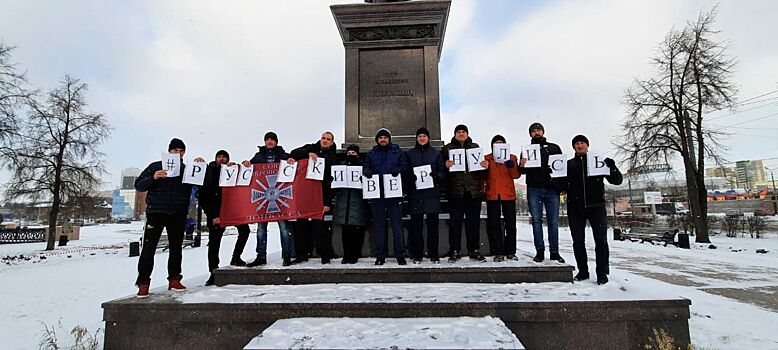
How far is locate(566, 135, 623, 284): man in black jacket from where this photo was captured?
524 centimetres

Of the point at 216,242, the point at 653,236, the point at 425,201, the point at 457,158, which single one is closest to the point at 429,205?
the point at 425,201

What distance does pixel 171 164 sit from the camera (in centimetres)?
529

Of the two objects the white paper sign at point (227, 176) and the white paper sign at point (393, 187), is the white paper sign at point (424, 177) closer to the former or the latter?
the white paper sign at point (393, 187)

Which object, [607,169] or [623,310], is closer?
[623,310]

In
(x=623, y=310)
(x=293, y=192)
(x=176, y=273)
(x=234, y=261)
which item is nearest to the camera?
(x=623, y=310)

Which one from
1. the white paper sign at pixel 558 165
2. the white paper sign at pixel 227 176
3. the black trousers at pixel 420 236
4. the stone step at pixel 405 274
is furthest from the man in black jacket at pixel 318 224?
the white paper sign at pixel 558 165

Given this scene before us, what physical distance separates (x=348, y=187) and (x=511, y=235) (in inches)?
105

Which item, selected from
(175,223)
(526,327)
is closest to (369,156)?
(175,223)

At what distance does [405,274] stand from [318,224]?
73.5 inches

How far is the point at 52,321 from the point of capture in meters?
6.57

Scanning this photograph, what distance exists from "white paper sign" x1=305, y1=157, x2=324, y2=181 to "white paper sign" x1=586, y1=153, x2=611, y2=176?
3989mm

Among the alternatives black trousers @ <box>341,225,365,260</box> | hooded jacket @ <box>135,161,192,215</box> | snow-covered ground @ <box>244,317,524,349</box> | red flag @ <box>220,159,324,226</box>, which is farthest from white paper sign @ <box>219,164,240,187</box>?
snow-covered ground @ <box>244,317,524,349</box>

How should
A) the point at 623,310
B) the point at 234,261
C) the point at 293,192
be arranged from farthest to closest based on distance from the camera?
the point at 293,192
the point at 234,261
the point at 623,310

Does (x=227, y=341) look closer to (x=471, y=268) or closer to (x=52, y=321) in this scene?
(x=471, y=268)
